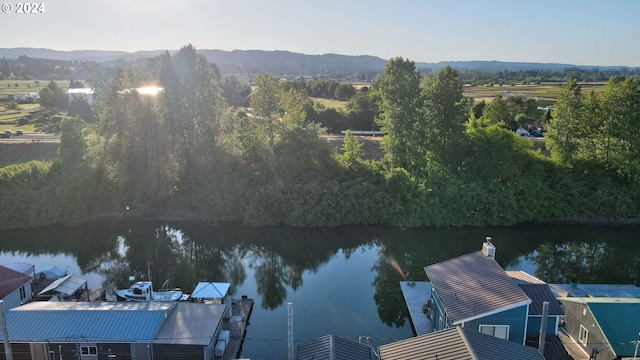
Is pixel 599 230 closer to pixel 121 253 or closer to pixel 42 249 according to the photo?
pixel 121 253

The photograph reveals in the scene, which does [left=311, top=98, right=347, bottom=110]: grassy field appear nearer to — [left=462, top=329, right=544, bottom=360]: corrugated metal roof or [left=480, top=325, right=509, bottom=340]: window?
[left=480, top=325, right=509, bottom=340]: window

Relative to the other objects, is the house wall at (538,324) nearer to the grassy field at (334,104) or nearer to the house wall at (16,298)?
the house wall at (16,298)

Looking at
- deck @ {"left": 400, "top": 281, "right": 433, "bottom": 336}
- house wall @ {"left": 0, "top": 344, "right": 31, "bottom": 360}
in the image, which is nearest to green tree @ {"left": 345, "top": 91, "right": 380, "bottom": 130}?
deck @ {"left": 400, "top": 281, "right": 433, "bottom": 336}

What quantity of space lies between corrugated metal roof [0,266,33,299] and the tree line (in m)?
11.3

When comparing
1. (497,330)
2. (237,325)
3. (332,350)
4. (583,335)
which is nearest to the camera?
(332,350)

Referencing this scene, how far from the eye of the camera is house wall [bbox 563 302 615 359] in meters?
12.8

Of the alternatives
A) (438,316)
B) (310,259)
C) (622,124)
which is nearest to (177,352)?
(438,316)

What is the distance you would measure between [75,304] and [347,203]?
16481 mm

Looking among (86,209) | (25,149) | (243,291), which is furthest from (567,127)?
(25,149)

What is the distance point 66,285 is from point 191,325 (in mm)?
7293

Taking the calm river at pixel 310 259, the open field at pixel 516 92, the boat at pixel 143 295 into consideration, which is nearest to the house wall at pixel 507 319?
the calm river at pixel 310 259

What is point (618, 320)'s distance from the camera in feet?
43.4

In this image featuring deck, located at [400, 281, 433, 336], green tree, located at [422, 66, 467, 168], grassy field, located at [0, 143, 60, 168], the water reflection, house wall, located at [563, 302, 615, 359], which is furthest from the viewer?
grassy field, located at [0, 143, 60, 168]

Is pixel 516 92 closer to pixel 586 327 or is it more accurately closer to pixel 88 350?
pixel 586 327
